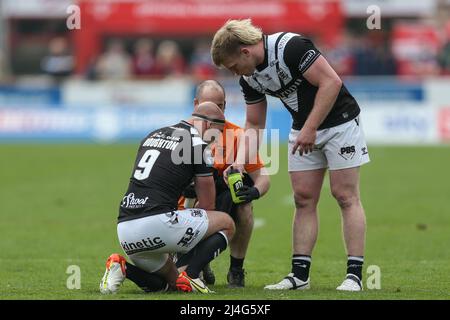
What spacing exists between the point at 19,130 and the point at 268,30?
32.1ft

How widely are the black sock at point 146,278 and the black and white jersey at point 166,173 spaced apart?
439 mm

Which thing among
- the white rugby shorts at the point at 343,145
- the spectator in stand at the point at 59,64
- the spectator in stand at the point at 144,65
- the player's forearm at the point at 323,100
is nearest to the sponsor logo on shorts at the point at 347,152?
the white rugby shorts at the point at 343,145

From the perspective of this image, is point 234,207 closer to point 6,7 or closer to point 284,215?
point 284,215

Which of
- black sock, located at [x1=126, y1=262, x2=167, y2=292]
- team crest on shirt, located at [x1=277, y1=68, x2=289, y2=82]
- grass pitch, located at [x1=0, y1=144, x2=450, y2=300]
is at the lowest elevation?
grass pitch, located at [x1=0, y1=144, x2=450, y2=300]

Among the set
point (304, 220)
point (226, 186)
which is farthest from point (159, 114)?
point (304, 220)

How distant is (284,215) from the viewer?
14.2 meters

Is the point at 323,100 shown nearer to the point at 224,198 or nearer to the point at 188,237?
the point at 224,198

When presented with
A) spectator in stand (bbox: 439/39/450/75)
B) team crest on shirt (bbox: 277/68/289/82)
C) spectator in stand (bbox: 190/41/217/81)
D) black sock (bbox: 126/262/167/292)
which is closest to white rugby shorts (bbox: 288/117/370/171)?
team crest on shirt (bbox: 277/68/289/82)

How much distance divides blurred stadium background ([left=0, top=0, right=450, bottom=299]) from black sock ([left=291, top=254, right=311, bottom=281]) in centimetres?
27

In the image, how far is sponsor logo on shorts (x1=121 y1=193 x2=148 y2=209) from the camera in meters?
7.71

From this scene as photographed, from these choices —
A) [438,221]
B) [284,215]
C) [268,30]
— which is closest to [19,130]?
[268,30]

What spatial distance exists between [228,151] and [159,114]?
17.6 m

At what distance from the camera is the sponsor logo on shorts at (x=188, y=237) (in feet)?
25.4

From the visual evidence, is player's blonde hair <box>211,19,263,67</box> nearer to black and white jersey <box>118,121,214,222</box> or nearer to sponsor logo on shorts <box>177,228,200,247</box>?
black and white jersey <box>118,121,214,222</box>
